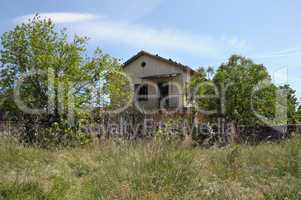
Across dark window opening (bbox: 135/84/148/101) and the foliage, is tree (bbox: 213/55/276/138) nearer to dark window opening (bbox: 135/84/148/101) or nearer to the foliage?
the foliage

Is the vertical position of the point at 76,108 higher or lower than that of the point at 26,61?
lower

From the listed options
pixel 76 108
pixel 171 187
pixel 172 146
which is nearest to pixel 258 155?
pixel 172 146

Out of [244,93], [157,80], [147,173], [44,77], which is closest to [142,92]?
[157,80]

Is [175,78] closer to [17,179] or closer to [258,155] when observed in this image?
[258,155]

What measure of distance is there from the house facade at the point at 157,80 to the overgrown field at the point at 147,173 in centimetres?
1312

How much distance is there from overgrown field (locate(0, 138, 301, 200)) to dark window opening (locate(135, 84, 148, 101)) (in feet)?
48.9

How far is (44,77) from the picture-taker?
1086cm

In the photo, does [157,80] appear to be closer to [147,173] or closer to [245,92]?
[245,92]

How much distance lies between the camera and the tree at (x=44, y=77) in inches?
420

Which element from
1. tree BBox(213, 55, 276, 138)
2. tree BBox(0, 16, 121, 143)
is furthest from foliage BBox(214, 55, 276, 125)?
tree BBox(0, 16, 121, 143)

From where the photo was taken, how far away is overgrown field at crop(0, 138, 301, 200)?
455cm

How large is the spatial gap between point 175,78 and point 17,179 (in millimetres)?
16874

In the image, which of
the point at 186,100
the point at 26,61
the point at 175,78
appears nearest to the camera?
the point at 26,61

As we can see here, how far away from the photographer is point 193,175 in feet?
16.9
